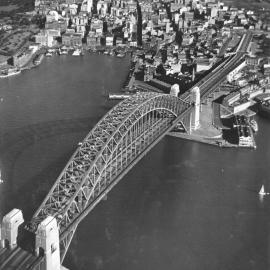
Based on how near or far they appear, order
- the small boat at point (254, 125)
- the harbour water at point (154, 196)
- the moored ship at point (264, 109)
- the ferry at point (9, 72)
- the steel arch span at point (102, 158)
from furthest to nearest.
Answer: the ferry at point (9, 72)
the moored ship at point (264, 109)
the small boat at point (254, 125)
the harbour water at point (154, 196)
the steel arch span at point (102, 158)

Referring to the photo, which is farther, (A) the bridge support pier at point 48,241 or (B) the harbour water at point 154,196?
(B) the harbour water at point 154,196

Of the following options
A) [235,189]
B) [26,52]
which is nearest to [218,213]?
[235,189]

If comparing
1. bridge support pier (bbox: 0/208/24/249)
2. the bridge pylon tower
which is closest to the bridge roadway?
bridge support pier (bbox: 0/208/24/249)

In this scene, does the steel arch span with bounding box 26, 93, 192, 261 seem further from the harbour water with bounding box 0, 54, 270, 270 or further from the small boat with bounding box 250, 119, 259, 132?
the small boat with bounding box 250, 119, 259, 132

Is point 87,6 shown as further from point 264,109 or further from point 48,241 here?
point 48,241

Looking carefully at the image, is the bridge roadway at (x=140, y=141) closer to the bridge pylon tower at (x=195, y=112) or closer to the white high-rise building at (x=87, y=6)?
the bridge pylon tower at (x=195, y=112)

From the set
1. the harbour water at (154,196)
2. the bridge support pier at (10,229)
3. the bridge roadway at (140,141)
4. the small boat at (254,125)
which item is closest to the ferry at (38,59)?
the harbour water at (154,196)
